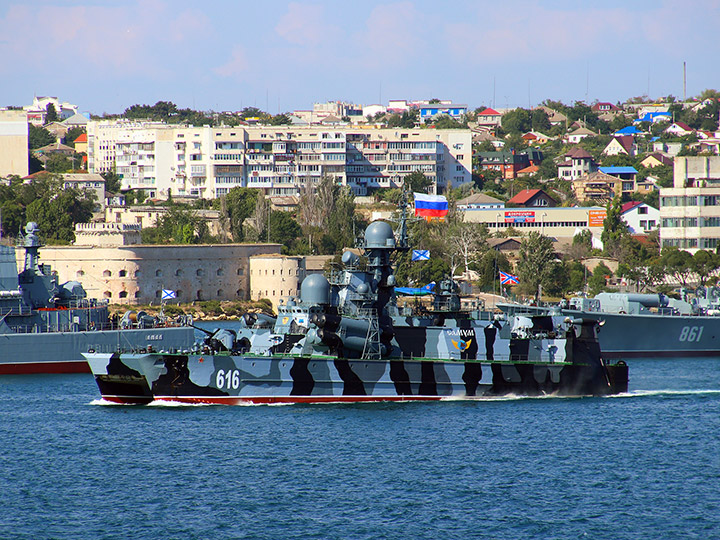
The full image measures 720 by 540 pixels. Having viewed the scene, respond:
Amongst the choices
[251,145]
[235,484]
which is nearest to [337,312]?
[235,484]

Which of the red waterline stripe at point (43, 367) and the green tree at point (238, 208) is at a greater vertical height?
the green tree at point (238, 208)

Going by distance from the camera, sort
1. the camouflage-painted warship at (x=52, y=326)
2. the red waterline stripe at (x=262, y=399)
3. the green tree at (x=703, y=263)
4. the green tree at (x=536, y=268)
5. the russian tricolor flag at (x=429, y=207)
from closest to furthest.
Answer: the red waterline stripe at (x=262, y=399) < the camouflage-painted warship at (x=52, y=326) < the russian tricolor flag at (x=429, y=207) < the green tree at (x=703, y=263) < the green tree at (x=536, y=268)

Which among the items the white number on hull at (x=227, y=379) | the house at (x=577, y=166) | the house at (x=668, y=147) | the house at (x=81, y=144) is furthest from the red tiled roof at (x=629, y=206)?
the white number on hull at (x=227, y=379)

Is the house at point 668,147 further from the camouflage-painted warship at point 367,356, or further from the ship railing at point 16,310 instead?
the ship railing at point 16,310

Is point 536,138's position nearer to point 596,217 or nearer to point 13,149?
point 596,217

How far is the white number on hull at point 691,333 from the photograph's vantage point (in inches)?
2506

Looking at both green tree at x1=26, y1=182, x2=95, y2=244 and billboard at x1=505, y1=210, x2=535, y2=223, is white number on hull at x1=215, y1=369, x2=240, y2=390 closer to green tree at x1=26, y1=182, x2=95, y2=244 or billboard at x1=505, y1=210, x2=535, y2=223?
green tree at x1=26, y1=182, x2=95, y2=244

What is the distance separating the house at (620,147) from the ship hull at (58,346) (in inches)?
5333

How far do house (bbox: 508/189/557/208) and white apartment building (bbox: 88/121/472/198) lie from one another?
34.6ft

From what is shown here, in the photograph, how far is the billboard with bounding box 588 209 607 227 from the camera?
384 ft

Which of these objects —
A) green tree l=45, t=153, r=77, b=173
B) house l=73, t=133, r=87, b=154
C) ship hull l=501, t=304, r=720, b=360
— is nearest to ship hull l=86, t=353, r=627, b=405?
ship hull l=501, t=304, r=720, b=360

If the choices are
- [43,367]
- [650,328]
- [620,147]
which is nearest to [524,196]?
[620,147]

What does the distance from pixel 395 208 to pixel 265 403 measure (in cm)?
7818

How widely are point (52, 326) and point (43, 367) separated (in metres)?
2.16
